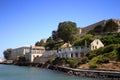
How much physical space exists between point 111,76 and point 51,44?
249 feet

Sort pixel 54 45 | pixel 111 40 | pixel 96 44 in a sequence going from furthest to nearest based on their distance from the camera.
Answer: pixel 54 45, pixel 111 40, pixel 96 44

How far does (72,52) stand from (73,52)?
62 cm

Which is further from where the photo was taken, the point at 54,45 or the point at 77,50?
the point at 54,45

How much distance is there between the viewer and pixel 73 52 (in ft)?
242

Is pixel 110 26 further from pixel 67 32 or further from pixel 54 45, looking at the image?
pixel 54 45

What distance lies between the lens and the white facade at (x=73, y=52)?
228 feet

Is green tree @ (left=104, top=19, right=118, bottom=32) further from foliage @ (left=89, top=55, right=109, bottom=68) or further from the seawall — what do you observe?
the seawall

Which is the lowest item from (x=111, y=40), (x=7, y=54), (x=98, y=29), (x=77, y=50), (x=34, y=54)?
(x=77, y=50)

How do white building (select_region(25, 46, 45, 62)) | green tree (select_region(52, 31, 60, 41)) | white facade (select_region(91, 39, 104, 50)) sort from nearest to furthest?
white facade (select_region(91, 39, 104, 50))
white building (select_region(25, 46, 45, 62))
green tree (select_region(52, 31, 60, 41))

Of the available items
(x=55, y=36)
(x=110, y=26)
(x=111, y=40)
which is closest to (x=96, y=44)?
(x=111, y=40)

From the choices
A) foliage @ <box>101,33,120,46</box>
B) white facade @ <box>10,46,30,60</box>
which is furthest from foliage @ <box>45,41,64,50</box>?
foliage @ <box>101,33,120,46</box>

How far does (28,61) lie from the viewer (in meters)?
111

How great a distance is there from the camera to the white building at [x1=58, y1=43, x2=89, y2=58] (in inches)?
2742

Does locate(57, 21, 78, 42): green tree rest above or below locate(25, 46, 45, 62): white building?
above
